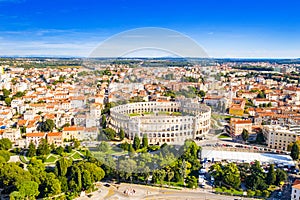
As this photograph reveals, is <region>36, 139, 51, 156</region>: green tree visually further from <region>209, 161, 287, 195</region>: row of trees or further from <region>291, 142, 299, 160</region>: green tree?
<region>291, 142, 299, 160</region>: green tree

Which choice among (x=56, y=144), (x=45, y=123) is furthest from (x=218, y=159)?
(x=45, y=123)

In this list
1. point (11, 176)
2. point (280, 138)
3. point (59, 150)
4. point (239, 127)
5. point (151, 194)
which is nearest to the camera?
point (11, 176)

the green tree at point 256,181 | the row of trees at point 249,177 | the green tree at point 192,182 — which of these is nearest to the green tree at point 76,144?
the green tree at point 192,182

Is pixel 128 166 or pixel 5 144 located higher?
pixel 128 166

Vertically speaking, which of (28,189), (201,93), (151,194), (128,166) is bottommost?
(151,194)

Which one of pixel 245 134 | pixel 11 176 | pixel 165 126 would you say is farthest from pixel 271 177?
pixel 11 176

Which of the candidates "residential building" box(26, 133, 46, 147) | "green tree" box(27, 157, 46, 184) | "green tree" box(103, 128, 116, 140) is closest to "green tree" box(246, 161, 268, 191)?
"green tree" box(27, 157, 46, 184)

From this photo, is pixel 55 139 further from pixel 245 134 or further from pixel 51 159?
pixel 245 134

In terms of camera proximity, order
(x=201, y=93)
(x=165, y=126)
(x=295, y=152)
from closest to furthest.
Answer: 1. (x=295, y=152)
2. (x=165, y=126)
3. (x=201, y=93)

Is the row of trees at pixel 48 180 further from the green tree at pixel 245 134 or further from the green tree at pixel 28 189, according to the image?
the green tree at pixel 245 134

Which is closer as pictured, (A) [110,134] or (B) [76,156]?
(B) [76,156]

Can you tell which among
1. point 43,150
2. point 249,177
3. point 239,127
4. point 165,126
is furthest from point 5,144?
point 239,127

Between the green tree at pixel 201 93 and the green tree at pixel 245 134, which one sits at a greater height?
the green tree at pixel 201 93
